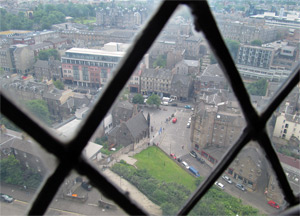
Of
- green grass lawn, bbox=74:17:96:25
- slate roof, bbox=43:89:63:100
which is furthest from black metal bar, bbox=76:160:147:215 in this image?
green grass lawn, bbox=74:17:96:25

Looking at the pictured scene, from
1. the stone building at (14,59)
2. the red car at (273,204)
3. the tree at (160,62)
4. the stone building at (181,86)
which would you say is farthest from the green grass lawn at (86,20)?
the red car at (273,204)

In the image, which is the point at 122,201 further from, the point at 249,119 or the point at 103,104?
the point at 249,119

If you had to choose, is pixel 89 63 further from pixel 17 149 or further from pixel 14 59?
A: pixel 17 149

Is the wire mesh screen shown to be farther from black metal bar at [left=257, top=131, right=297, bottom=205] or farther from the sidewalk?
the sidewalk

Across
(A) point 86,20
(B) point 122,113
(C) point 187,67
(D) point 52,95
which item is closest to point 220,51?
(B) point 122,113

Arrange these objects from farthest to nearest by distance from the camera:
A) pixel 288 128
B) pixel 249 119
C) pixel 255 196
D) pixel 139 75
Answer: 1. pixel 139 75
2. pixel 288 128
3. pixel 255 196
4. pixel 249 119

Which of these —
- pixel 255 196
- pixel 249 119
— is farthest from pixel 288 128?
pixel 249 119

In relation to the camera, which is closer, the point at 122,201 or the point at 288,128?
the point at 122,201
